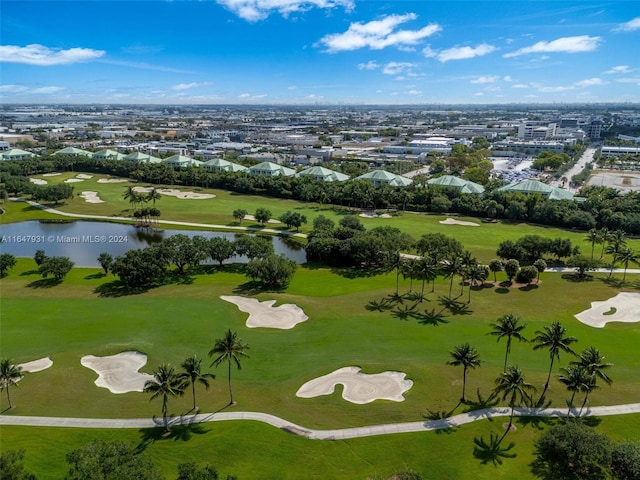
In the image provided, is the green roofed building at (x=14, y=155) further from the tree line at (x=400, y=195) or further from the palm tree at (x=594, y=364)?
the palm tree at (x=594, y=364)

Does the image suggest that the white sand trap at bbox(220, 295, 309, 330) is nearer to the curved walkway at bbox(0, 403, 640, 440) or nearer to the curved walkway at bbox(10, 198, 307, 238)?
the curved walkway at bbox(0, 403, 640, 440)

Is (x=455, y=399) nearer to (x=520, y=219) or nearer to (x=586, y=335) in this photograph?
(x=586, y=335)

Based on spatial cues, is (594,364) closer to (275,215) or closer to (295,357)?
(295,357)

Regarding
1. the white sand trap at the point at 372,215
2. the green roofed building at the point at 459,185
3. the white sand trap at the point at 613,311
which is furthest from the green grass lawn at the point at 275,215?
the white sand trap at the point at 613,311

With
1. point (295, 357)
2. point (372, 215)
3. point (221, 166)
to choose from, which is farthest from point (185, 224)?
point (295, 357)

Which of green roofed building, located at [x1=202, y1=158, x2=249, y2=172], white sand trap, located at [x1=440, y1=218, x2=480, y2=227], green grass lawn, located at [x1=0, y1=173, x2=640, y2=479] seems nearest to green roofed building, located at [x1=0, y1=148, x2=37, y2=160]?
green roofed building, located at [x1=202, y1=158, x2=249, y2=172]

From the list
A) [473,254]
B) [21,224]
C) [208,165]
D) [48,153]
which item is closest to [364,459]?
[473,254]
